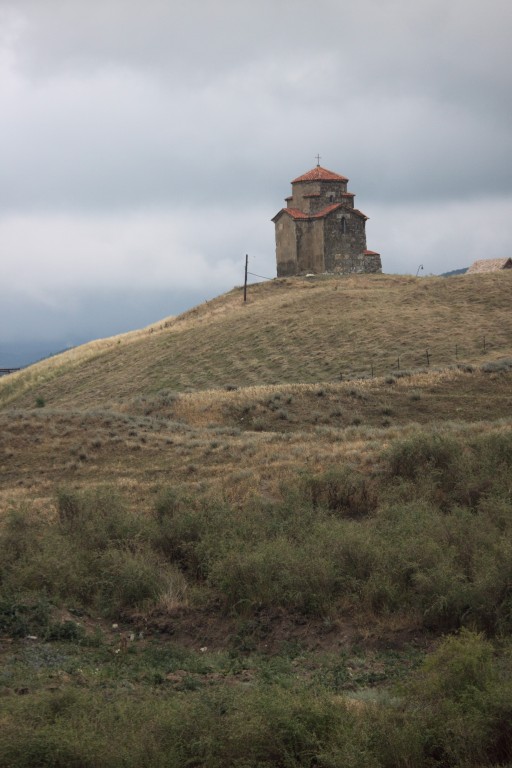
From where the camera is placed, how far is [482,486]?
19125mm

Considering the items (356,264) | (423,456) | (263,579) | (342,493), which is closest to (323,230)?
(356,264)

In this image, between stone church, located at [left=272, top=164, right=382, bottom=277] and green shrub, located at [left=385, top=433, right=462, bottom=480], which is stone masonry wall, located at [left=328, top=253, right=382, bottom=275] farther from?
green shrub, located at [left=385, top=433, right=462, bottom=480]

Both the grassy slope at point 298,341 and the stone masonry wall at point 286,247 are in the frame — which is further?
the stone masonry wall at point 286,247

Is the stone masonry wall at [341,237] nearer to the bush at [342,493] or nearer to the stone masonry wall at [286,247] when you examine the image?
the stone masonry wall at [286,247]

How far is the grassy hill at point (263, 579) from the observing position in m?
9.55

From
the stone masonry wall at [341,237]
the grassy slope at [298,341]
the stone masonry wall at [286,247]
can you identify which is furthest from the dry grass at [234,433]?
the stone masonry wall at [286,247]

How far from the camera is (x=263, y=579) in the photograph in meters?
15.5

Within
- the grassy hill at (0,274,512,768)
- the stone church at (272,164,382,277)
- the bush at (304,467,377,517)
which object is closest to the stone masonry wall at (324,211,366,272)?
the stone church at (272,164,382,277)

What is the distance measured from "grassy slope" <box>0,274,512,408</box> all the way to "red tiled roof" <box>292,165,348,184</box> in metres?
8.96

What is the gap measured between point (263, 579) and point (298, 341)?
3848 centimetres

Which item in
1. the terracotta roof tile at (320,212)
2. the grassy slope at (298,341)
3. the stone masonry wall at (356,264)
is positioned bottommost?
the grassy slope at (298,341)

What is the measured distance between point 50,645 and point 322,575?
448 cm

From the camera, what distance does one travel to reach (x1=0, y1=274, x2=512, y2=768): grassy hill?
31.3 ft

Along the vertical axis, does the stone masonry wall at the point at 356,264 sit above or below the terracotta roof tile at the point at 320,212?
below
